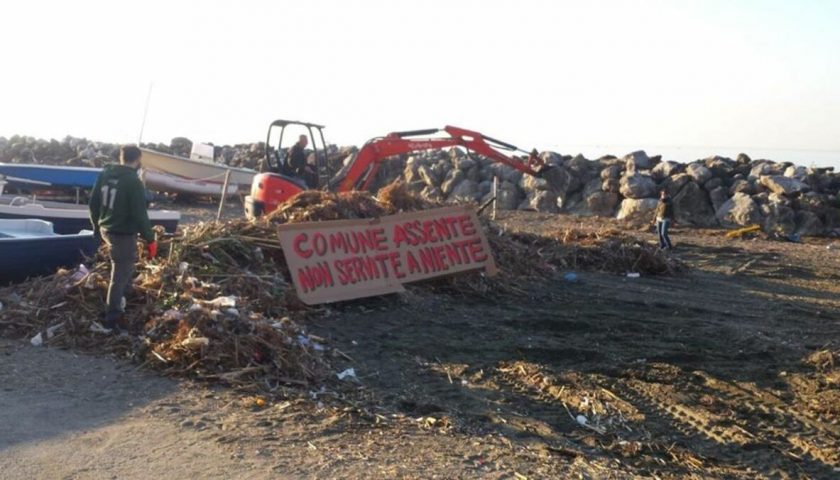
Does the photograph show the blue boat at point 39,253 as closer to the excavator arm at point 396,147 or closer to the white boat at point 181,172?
the excavator arm at point 396,147

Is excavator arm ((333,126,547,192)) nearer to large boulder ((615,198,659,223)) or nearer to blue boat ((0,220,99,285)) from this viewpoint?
blue boat ((0,220,99,285))

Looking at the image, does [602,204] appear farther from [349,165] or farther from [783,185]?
[349,165]

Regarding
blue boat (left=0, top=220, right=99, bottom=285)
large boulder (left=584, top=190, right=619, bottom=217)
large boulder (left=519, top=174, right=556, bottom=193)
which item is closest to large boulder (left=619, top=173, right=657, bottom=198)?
large boulder (left=584, top=190, right=619, bottom=217)

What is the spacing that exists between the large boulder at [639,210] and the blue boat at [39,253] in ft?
60.4

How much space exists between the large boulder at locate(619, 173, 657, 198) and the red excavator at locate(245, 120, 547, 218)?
29.3 feet

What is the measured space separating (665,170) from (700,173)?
53.3 inches

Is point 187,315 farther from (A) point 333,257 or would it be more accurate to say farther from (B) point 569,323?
(B) point 569,323

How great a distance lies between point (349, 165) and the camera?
18.1 meters

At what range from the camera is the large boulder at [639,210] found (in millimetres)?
26812

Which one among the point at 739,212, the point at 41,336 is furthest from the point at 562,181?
the point at 41,336

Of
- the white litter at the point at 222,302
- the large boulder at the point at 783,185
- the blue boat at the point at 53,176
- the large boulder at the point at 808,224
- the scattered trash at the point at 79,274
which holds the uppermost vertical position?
the large boulder at the point at 783,185

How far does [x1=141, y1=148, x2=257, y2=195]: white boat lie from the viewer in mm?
29125

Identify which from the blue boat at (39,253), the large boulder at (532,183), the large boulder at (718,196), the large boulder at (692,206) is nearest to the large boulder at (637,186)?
the large boulder at (692,206)

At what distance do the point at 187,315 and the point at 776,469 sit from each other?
17.5ft
